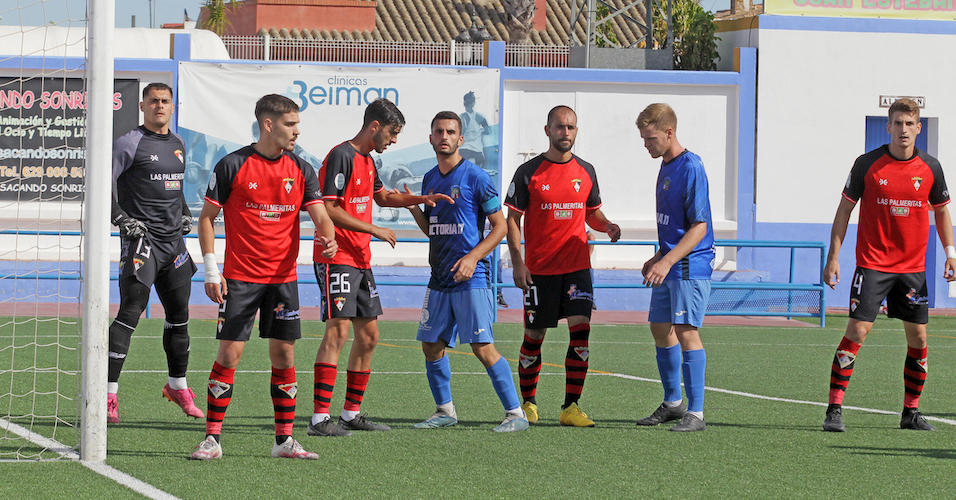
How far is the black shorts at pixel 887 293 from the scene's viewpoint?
27.7 ft

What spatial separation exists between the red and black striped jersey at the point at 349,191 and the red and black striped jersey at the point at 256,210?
2.64 feet

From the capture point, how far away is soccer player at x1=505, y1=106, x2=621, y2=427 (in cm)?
859

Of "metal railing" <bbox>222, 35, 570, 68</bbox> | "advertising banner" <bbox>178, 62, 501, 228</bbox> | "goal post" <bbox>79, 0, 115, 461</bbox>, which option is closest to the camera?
"goal post" <bbox>79, 0, 115, 461</bbox>

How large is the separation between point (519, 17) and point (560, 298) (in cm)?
2724

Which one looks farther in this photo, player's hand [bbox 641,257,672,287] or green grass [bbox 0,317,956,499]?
player's hand [bbox 641,257,672,287]

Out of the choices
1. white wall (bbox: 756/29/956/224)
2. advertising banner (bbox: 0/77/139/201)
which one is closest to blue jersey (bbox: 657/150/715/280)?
advertising banner (bbox: 0/77/139/201)

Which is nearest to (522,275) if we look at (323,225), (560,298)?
(560,298)

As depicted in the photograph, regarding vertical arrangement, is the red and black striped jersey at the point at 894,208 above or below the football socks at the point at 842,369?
above

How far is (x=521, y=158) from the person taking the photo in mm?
24688

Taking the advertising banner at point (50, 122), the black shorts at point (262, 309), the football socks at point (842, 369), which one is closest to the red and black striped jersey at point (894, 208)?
the football socks at point (842, 369)

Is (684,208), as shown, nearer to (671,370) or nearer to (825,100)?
(671,370)

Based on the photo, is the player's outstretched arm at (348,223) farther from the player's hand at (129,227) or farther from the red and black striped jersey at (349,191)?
the player's hand at (129,227)

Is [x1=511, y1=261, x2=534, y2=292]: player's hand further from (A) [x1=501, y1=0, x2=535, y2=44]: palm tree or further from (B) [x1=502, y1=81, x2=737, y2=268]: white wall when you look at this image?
(A) [x1=501, y1=0, x2=535, y2=44]: palm tree

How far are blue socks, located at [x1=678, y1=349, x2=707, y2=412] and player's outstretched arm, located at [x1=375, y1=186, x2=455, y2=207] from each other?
5.86 feet
